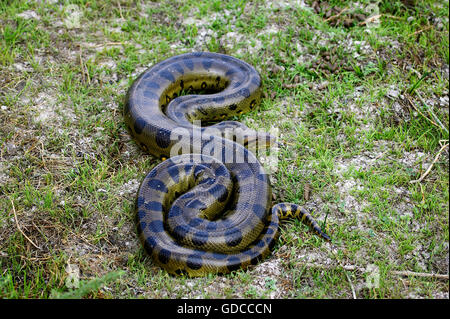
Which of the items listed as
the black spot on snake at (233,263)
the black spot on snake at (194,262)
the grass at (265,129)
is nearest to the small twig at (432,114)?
the grass at (265,129)

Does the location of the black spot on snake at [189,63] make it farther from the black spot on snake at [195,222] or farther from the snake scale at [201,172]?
the black spot on snake at [195,222]

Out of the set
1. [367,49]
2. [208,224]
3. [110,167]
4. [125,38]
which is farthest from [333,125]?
[125,38]

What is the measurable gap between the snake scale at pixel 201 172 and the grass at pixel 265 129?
240mm

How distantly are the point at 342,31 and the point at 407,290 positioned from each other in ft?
16.6

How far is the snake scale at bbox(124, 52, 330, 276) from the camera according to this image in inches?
196

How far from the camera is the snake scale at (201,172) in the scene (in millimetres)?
4973

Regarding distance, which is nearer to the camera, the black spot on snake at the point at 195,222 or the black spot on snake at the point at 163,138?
the black spot on snake at the point at 195,222

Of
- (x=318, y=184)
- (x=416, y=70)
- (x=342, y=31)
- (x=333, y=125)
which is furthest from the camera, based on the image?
(x=342, y=31)

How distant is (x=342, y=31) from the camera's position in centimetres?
791

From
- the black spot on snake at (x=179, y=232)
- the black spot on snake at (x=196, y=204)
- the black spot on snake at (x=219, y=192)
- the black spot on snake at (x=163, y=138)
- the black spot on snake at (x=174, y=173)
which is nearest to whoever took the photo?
the black spot on snake at (x=179, y=232)

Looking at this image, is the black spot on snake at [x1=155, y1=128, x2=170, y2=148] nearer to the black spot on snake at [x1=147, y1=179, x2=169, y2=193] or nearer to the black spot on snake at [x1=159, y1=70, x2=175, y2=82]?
the black spot on snake at [x1=147, y1=179, x2=169, y2=193]

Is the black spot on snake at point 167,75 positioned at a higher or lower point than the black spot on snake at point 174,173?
higher

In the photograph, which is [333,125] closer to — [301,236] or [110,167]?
[301,236]

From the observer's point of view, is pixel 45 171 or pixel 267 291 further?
pixel 45 171
